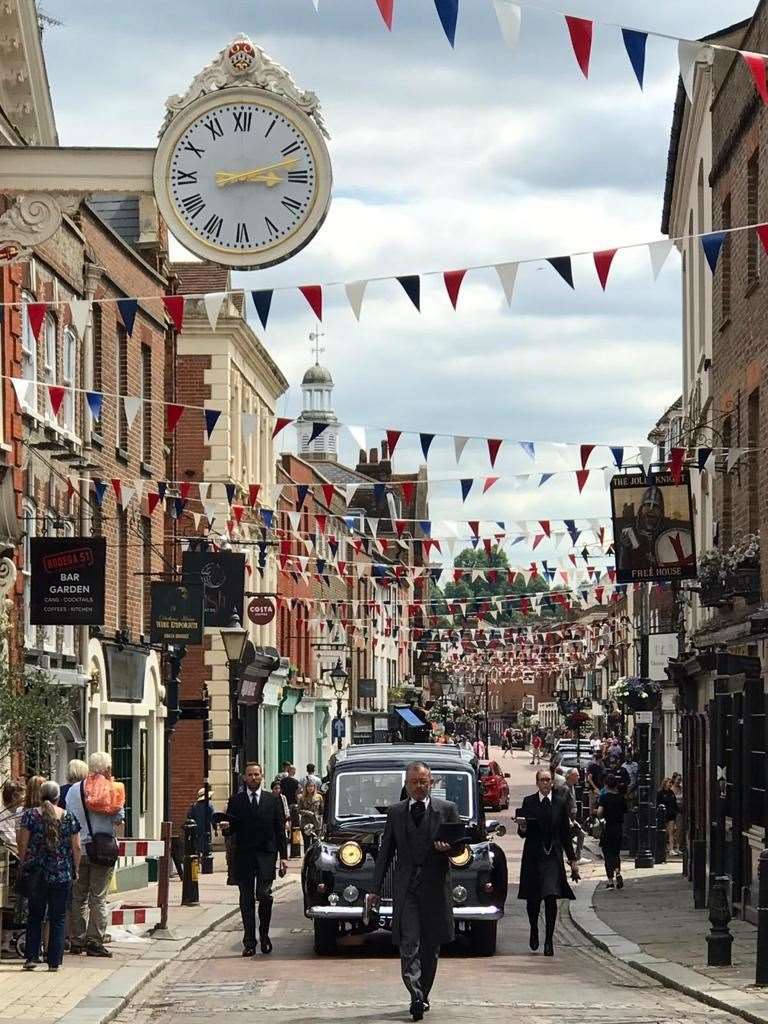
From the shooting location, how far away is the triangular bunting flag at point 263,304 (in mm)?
15898

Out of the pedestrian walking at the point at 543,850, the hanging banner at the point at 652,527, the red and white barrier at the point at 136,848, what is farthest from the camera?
the hanging banner at the point at 652,527

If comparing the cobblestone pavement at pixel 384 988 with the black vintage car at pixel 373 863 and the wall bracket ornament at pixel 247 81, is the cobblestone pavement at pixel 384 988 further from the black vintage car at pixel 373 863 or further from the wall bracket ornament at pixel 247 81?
the wall bracket ornament at pixel 247 81

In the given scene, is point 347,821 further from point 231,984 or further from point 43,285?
point 43,285

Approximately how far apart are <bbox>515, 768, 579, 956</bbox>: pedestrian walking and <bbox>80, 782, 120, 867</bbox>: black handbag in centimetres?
407

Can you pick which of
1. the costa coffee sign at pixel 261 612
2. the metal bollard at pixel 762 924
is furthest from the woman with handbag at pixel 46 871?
the costa coffee sign at pixel 261 612

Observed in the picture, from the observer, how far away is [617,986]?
669 inches

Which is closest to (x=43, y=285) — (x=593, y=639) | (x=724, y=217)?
(x=724, y=217)

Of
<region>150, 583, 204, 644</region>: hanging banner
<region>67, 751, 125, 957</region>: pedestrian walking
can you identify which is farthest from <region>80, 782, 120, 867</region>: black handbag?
<region>150, 583, 204, 644</region>: hanging banner

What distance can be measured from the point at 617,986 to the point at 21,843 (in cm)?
532

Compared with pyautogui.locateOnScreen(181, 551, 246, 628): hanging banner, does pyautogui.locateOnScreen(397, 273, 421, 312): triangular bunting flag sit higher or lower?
higher

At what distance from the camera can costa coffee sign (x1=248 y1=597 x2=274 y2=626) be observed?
45469 mm

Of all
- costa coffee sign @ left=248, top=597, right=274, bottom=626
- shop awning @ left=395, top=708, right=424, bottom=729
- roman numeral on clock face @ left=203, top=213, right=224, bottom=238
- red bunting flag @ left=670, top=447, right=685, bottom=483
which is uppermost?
roman numeral on clock face @ left=203, top=213, right=224, bottom=238

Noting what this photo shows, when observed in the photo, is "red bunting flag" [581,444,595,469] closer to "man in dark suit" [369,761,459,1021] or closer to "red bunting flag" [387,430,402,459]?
"red bunting flag" [387,430,402,459]

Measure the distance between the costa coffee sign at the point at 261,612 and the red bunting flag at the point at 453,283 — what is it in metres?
29.4
